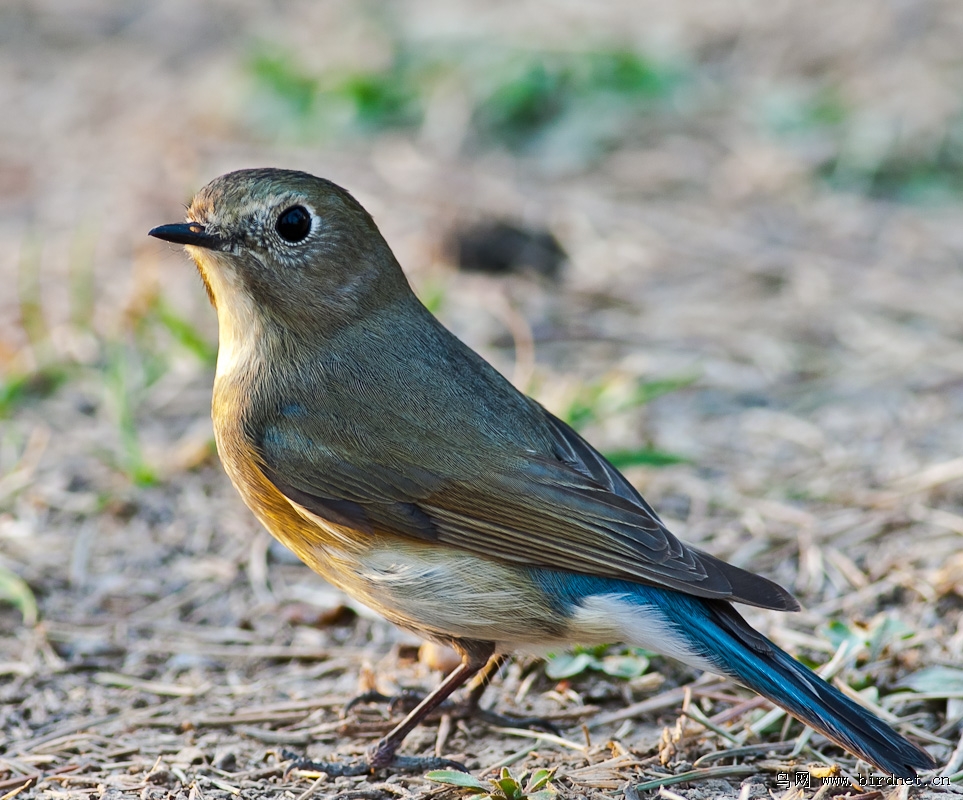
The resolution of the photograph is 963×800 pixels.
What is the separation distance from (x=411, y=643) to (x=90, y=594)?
130cm

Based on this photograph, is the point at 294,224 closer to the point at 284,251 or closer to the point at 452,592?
the point at 284,251

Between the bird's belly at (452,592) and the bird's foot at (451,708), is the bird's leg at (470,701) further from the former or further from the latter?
the bird's belly at (452,592)

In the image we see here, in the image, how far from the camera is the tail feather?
3.34m

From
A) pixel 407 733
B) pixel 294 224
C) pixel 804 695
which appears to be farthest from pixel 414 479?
pixel 804 695

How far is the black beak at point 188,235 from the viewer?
3.88m

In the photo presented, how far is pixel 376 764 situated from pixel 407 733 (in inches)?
6.0

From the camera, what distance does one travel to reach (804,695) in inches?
136

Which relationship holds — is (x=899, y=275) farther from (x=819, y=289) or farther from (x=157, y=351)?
(x=157, y=351)

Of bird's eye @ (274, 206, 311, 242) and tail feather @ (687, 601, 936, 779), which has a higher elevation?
bird's eye @ (274, 206, 311, 242)

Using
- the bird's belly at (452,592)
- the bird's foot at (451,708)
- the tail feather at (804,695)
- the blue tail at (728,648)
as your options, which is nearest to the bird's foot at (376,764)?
the bird's foot at (451,708)

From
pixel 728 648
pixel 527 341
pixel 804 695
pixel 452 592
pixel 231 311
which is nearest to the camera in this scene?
pixel 804 695

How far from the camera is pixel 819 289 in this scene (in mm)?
7090

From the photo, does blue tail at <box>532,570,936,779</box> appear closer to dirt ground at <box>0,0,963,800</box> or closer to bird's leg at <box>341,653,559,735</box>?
dirt ground at <box>0,0,963,800</box>

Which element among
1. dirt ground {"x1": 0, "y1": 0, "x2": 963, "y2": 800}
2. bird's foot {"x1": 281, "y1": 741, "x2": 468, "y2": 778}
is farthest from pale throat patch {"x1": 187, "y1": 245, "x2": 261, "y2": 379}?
bird's foot {"x1": 281, "y1": 741, "x2": 468, "y2": 778}
